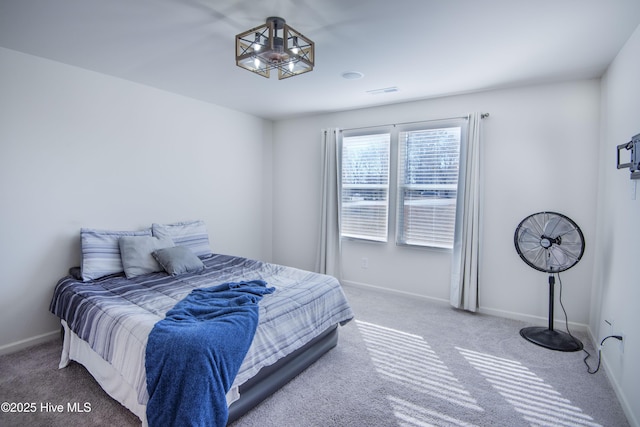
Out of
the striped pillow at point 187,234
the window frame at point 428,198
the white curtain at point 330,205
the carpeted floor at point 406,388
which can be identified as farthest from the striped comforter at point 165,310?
the window frame at point 428,198

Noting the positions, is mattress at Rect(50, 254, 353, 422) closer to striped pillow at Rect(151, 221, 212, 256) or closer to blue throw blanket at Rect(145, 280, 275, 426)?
blue throw blanket at Rect(145, 280, 275, 426)

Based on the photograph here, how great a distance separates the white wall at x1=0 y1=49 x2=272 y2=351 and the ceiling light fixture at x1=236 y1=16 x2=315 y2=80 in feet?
6.08

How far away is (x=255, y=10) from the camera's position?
1951mm

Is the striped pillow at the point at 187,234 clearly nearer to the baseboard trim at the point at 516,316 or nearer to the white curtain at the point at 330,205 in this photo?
the white curtain at the point at 330,205

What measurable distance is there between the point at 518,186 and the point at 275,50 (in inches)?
110

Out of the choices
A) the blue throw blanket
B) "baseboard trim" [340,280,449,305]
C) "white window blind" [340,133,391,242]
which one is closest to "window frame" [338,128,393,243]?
"white window blind" [340,133,391,242]

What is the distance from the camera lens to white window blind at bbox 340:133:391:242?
4152 mm

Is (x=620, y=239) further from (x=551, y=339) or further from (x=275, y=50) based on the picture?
(x=275, y=50)

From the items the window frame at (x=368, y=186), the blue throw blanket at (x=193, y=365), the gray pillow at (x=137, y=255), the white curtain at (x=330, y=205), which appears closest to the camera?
the blue throw blanket at (x=193, y=365)

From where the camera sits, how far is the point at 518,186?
3.30m

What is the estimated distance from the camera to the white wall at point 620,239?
76.6 inches

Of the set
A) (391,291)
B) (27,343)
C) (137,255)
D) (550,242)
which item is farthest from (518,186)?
(27,343)

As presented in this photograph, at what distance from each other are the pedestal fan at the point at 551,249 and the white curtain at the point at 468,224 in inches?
22.3

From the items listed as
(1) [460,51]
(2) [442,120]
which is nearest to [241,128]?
(2) [442,120]
